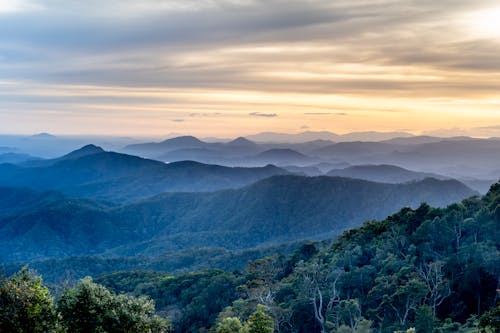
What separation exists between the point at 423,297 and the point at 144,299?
31.3 m

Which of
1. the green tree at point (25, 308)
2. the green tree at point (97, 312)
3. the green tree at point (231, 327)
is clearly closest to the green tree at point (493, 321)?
the green tree at point (231, 327)

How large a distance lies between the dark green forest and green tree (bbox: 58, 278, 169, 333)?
0.06 m

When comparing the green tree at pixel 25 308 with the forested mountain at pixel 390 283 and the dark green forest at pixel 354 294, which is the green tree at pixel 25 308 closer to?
the dark green forest at pixel 354 294

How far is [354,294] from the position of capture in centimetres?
5425

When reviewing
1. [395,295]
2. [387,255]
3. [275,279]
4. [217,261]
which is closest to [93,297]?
[395,295]

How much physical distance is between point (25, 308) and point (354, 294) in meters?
40.6

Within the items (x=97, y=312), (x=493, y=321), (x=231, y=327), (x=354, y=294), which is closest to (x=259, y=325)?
(x=231, y=327)

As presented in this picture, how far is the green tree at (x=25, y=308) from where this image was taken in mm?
22841

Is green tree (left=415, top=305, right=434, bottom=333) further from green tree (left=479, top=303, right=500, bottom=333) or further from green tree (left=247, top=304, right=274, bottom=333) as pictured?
green tree (left=247, top=304, right=274, bottom=333)

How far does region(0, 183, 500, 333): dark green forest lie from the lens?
86.3 feet

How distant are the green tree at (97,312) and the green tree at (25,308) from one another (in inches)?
78.9

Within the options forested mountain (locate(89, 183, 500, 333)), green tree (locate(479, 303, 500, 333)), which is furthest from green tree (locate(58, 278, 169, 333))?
green tree (locate(479, 303, 500, 333))

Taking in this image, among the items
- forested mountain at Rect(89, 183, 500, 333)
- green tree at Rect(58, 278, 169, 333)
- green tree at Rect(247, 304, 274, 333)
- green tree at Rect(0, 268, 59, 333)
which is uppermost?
green tree at Rect(0, 268, 59, 333)

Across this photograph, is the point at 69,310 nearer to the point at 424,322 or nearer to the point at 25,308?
the point at 25,308
